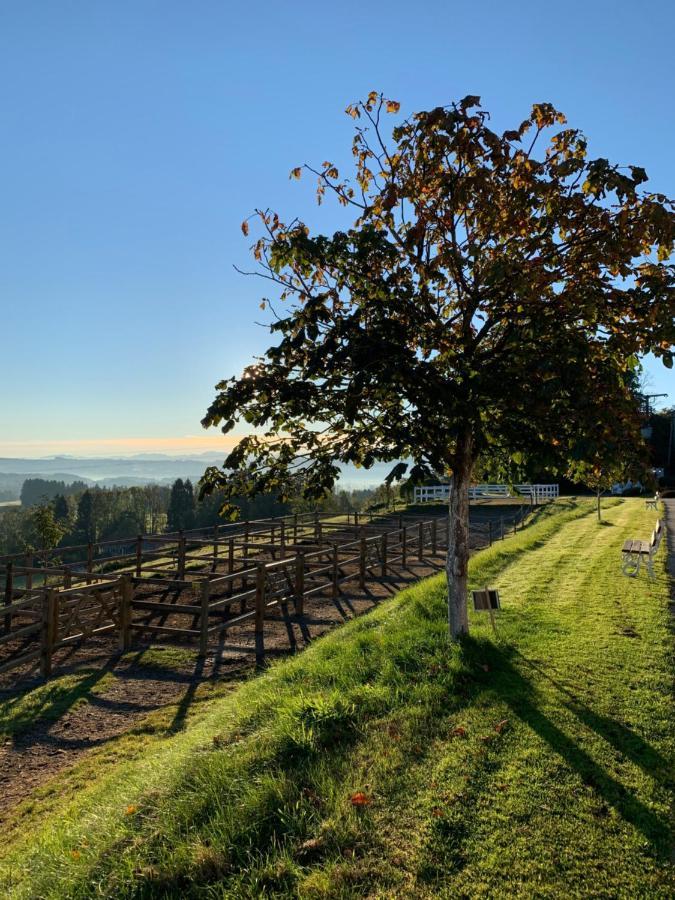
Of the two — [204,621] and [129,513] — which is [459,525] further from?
[129,513]

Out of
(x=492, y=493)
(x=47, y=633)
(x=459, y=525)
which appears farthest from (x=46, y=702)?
(x=492, y=493)

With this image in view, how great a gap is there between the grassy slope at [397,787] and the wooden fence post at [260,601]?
12.9 ft

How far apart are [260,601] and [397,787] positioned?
312 inches

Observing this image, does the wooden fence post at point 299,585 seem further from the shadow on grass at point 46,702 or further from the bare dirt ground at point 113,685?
the shadow on grass at point 46,702

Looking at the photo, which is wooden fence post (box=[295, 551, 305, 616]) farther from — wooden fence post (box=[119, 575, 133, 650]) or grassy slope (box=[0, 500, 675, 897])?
grassy slope (box=[0, 500, 675, 897])

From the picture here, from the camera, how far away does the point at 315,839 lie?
444cm

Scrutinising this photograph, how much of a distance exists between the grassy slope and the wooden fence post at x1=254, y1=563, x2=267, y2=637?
3930 millimetres

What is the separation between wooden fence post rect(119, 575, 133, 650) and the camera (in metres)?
11.5

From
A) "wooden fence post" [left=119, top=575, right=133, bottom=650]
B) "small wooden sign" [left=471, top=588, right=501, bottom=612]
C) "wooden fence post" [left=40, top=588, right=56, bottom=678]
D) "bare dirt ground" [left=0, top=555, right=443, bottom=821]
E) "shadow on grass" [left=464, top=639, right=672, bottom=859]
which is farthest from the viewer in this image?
"wooden fence post" [left=119, top=575, right=133, bottom=650]

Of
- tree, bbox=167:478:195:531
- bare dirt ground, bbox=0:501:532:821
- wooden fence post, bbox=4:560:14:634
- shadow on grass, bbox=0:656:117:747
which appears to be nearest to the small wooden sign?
bare dirt ground, bbox=0:501:532:821

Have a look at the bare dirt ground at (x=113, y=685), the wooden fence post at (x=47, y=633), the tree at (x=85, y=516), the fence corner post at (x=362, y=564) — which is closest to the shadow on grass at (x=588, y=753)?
the bare dirt ground at (x=113, y=685)

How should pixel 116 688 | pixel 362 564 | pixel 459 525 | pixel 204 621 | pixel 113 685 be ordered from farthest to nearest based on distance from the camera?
1. pixel 362 564
2. pixel 204 621
3. pixel 113 685
4. pixel 116 688
5. pixel 459 525

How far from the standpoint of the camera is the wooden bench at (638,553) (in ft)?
43.3

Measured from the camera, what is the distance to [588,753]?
545 cm
